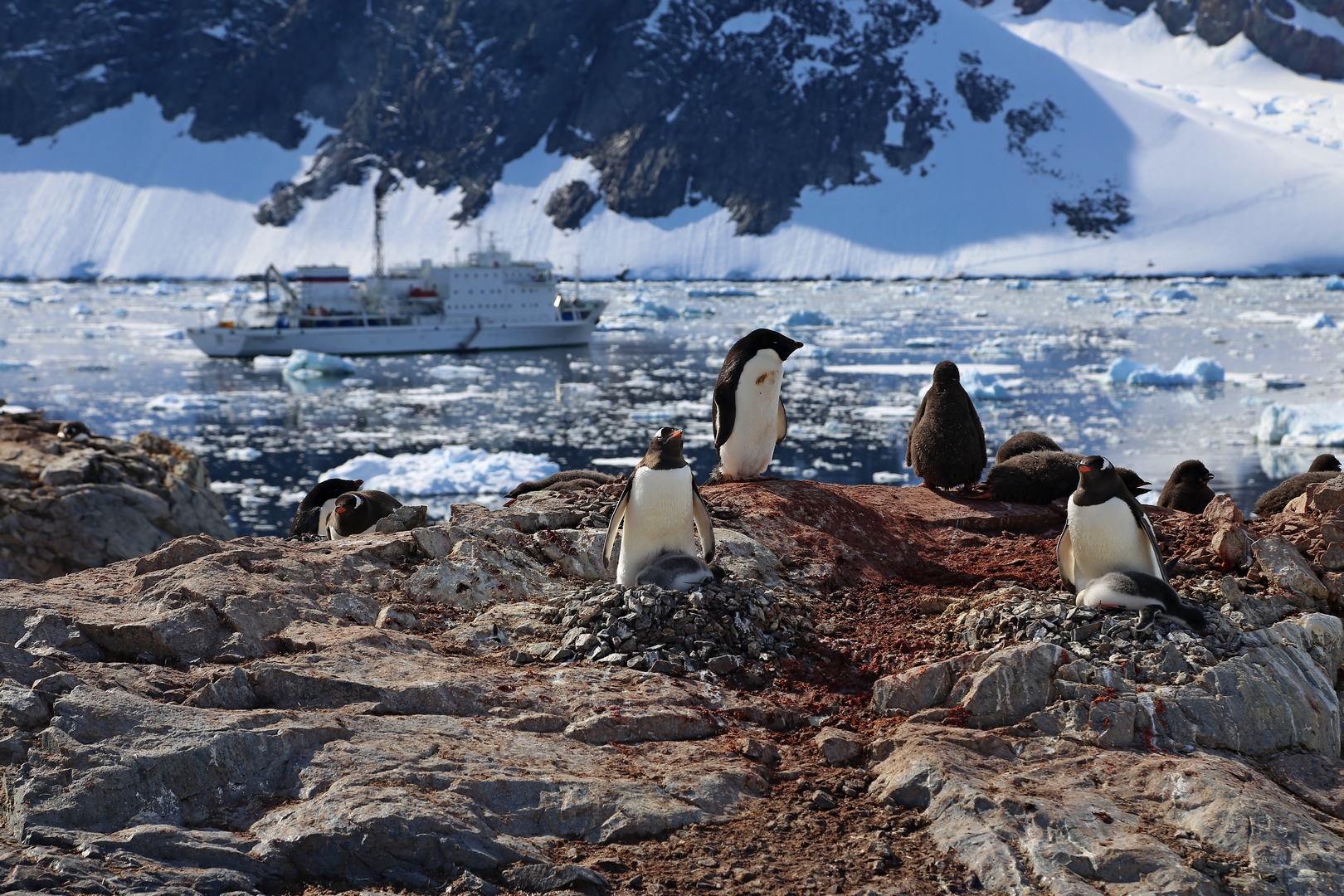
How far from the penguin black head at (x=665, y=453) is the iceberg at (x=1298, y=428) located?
16970 mm

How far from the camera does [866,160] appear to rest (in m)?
109

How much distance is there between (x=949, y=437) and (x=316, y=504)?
199 inches

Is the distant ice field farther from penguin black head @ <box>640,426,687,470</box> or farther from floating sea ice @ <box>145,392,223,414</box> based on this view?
penguin black head @ <box>640,426,687,470</box>

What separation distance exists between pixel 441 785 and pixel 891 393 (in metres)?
24.6

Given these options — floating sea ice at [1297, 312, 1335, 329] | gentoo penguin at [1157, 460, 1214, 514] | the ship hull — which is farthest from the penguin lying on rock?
the ship hull

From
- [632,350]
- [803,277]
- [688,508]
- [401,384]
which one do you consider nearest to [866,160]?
[803,277]

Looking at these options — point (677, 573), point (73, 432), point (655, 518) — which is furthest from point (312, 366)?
point (677, 573)

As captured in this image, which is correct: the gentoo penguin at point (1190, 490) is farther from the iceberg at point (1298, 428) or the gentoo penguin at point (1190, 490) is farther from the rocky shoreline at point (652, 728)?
the iceberg at point (1298, 428)

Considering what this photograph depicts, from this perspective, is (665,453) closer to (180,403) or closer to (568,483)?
(568,483)

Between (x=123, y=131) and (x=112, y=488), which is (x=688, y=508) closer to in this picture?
(x=112, y=488)

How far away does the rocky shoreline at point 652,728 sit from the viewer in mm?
3500

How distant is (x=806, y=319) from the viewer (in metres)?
45.3

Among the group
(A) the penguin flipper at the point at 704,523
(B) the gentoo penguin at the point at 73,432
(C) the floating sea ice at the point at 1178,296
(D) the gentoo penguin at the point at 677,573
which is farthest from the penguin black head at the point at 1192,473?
(C) the floating sea ice at the point at 1178,296

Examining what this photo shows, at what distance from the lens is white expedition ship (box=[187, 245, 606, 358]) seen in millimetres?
44250
